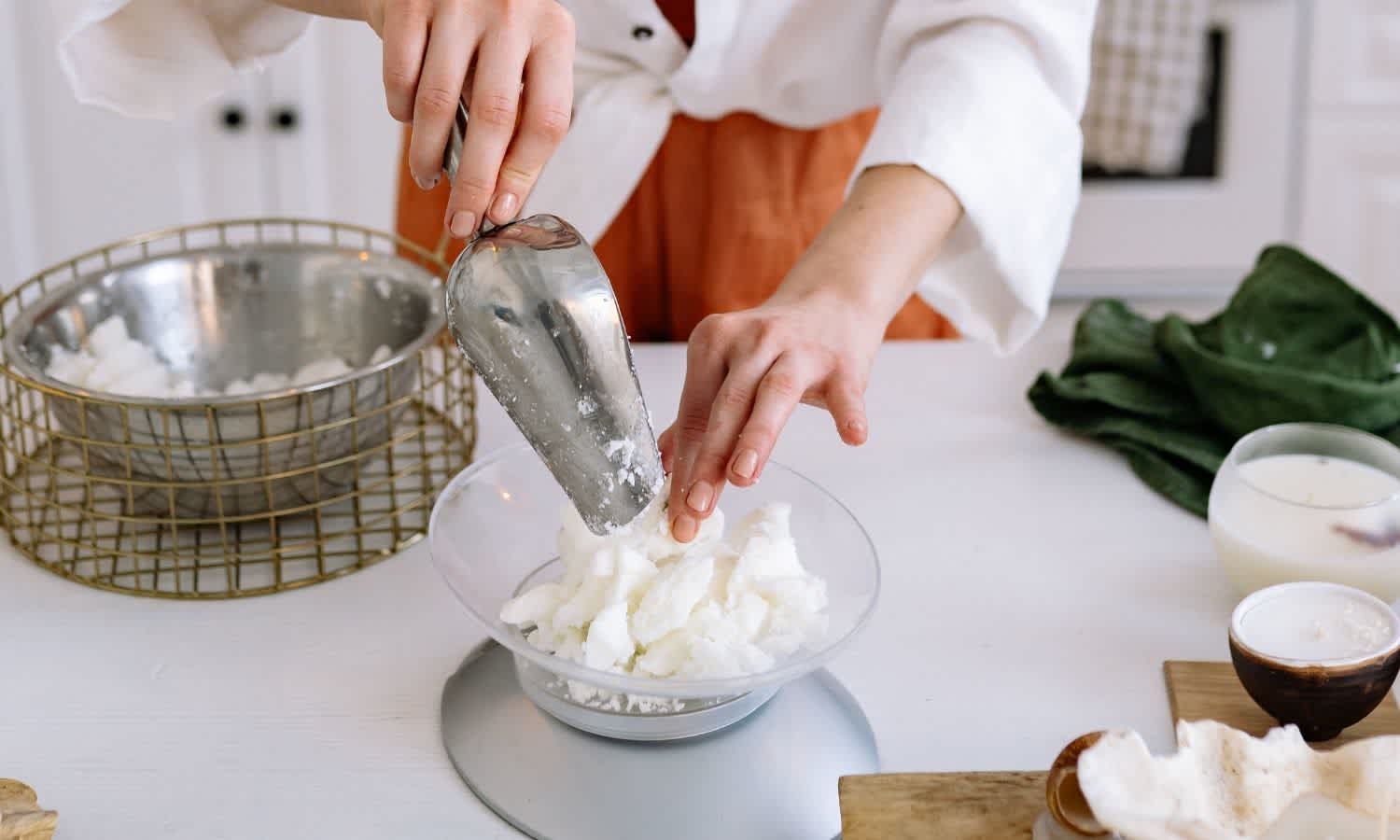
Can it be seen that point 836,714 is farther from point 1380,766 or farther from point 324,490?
point 324,490

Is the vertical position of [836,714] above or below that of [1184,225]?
above

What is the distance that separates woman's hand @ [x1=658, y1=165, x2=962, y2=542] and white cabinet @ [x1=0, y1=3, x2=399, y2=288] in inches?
57.1

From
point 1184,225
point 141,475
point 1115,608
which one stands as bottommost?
point 1184,225

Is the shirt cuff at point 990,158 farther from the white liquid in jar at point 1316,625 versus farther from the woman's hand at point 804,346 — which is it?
the white liquid in jar at point 1316,625

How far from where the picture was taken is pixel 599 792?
0.69m

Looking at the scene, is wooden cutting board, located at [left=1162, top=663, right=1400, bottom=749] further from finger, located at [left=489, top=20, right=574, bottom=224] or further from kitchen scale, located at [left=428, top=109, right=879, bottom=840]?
finger, located at [left=489, top=20, right=574, bottom=224]

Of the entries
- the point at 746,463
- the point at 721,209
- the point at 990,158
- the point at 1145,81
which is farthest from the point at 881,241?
the point at 1145,81

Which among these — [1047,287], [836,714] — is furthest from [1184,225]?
[836,714]

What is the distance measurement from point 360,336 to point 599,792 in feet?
1.54

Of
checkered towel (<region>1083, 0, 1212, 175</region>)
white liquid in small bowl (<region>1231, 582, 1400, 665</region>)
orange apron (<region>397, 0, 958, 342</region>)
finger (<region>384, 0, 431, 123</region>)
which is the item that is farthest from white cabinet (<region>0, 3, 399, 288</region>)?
white liquid in small bowl (<region>1231, 582, 1400, 665</region>)

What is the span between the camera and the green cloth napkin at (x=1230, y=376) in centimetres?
100

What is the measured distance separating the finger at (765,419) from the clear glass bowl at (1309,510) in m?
0.31

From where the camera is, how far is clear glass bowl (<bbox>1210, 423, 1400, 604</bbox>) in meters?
0.82

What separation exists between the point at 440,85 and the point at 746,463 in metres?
0.26
